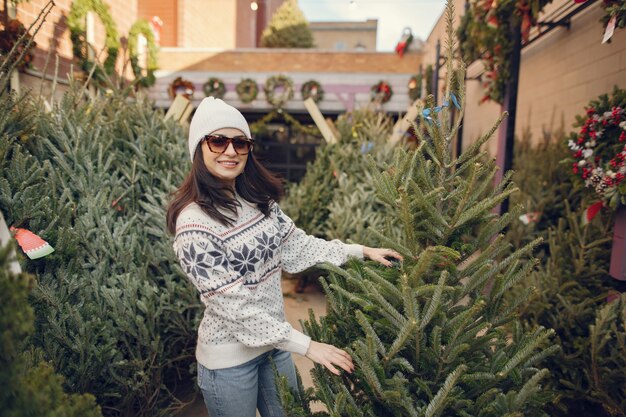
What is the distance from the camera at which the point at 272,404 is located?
1979mm

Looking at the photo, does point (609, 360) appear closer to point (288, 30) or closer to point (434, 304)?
point (434, 304)

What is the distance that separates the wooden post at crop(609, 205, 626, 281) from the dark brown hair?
2791 millimetres

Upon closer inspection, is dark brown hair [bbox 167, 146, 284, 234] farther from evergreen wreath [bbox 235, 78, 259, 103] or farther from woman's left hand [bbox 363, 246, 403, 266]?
evergreen wreath [bbox 235, 78, 259, 103]

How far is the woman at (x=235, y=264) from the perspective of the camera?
5.41 ft

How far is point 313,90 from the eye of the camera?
11.3m

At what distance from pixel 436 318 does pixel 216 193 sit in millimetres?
1059

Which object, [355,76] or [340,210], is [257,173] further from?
[355,76]

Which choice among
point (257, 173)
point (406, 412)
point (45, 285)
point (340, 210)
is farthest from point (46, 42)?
point (406, 412)

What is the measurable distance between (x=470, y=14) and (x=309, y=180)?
3.22 meters

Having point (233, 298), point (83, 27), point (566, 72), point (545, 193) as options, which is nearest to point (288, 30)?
point (83, 27)

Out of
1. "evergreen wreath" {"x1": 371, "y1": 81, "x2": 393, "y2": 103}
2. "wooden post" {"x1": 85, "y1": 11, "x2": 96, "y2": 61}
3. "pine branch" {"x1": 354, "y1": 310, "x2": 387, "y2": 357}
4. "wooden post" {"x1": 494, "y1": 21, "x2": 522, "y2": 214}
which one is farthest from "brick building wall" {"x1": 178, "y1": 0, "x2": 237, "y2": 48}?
"pine branch" {"x1": 354, "y1": 310, "x2": 387, "y2": 357}

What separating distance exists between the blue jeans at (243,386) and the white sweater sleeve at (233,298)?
0.22m

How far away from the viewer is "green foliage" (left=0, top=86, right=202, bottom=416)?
2.35 meters

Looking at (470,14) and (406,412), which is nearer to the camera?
(406,412)
